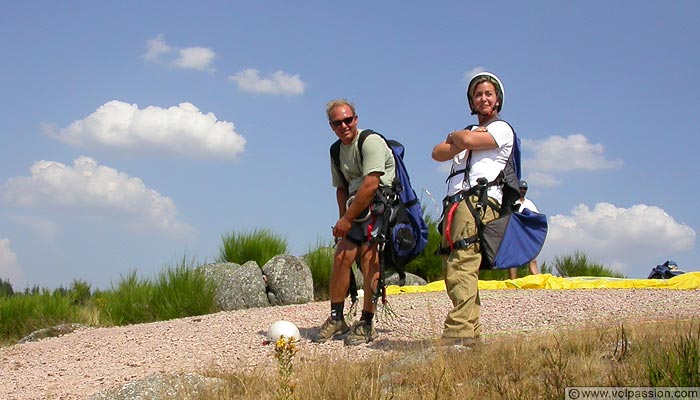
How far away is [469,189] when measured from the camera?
5.13 m

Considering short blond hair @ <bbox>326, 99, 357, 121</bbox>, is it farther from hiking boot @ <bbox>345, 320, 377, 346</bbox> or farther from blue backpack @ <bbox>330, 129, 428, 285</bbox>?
hiking boot @ <bbox>345, 320, 377, 346</bbox>

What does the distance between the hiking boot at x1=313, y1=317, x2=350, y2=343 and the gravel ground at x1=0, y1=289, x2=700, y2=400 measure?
3.8 inches

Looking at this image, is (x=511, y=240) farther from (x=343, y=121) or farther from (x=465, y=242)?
(x=343, y=121)

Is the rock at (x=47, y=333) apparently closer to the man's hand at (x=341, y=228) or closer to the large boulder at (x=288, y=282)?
the large boulder at (x=288, y=282)

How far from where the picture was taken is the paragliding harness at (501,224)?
199 inches

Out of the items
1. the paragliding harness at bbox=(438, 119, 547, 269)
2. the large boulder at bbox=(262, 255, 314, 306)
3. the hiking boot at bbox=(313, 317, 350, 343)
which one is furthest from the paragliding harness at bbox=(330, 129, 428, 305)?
the large boulder at bbox=(262, 255, 314, 306)

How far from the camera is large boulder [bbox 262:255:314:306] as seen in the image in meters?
11.7

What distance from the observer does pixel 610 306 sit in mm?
8258

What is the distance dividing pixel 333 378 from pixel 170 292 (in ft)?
23.9

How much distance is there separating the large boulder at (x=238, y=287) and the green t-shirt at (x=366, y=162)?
5.37 m

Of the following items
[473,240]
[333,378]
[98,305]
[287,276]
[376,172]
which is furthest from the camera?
[98,305]

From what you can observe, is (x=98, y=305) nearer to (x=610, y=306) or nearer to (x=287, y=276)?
(x=287, y=276)

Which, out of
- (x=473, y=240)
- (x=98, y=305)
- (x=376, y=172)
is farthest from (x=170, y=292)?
(x=473, y=240)

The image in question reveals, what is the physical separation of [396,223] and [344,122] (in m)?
0.92
